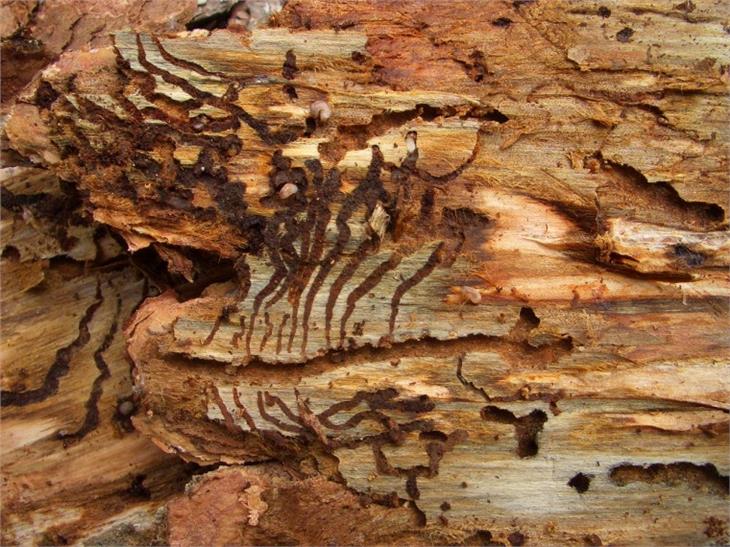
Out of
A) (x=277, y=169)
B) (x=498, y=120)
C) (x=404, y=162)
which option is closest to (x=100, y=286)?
(x=277, y=169)

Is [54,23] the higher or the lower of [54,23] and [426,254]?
the higher

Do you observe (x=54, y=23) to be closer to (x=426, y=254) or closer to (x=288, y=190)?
(x=288, y=190)

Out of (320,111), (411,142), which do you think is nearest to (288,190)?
(320,111)

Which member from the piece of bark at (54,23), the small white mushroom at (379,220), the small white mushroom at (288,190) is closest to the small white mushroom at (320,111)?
the small white mushroom at (288,190)

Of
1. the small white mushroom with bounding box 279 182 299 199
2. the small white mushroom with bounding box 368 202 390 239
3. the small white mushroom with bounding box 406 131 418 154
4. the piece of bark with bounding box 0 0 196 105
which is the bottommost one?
the small white mushroom with bounding box 368 202 390 239

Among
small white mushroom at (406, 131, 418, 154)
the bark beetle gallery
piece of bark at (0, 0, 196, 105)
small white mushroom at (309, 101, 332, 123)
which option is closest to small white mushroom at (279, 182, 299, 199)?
the bark beetle gallery

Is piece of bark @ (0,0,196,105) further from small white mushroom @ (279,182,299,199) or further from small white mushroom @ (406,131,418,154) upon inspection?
small white mushroom @ (406,131,418,154)
